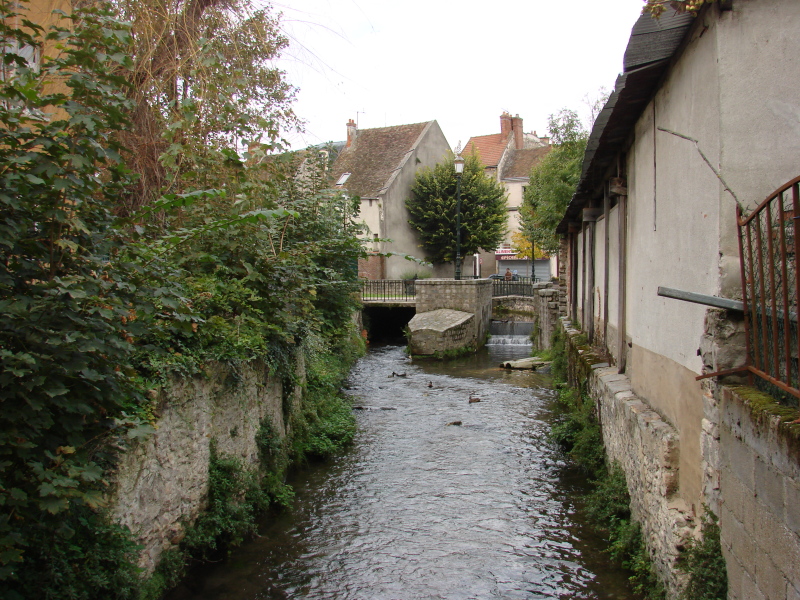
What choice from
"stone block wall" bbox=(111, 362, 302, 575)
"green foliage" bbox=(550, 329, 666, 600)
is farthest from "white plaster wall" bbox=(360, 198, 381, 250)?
"stone block wall" bbox=(111, 362, 302, 575)

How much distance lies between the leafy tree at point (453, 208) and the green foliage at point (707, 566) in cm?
2699

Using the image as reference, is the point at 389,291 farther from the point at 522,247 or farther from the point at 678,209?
the point at 678,209

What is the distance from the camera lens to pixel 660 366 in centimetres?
525

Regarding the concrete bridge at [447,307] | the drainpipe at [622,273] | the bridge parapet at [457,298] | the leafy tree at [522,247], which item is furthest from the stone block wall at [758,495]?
the leafy tree at [522,247]

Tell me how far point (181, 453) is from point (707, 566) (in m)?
3.73

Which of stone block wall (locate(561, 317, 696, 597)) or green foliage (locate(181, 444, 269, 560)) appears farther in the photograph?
green foliage (locate(181, 444, 269, 560))

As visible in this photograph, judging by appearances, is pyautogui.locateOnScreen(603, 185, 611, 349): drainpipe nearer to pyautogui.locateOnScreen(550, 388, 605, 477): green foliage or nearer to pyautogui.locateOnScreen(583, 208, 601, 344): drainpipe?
pyautogui.locateOnScreen(550, 388, 605, 477): green foliage

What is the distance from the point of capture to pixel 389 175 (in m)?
31.1

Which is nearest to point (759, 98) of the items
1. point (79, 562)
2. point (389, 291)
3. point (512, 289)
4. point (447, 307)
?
point (79, 562)

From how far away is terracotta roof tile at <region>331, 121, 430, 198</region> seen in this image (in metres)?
31.2

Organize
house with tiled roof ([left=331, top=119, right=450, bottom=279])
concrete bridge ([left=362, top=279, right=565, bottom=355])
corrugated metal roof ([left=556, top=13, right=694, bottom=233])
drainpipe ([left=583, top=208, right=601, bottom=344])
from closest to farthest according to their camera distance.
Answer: corrugated metal roof ([left=556, top=13, right=694, bottom=233])
drainpipe ([left=583, top=208, right=601, bottom=344])
concrete bridge ([left=362, top=279, right=565, bottom=355])
house with tiled roof ([left=331, top=119, right=450, bottom=279])

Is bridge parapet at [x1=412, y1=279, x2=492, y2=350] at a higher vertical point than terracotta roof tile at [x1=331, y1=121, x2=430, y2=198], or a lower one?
lower

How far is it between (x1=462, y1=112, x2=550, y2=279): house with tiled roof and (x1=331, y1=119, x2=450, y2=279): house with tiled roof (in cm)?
956

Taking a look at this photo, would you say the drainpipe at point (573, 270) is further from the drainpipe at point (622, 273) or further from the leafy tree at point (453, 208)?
the leafy tree at point (453, 208)
